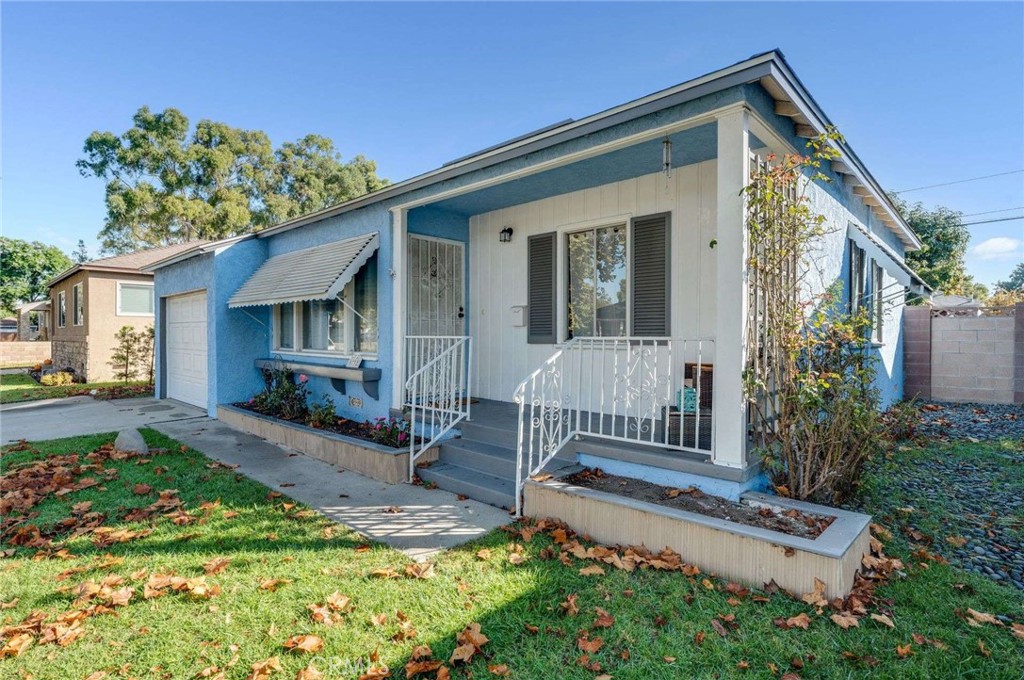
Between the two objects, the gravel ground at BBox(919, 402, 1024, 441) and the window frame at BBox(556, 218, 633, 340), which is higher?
the window frame at BBox(556, 218, 633, 340)

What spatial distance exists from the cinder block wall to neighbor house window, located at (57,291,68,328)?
29.4 m

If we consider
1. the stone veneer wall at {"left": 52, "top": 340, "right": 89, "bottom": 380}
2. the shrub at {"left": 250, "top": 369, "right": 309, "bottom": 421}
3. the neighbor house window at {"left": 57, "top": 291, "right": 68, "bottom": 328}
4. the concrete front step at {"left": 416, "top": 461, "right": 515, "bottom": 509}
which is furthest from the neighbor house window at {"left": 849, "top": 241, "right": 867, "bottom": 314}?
the neighbor house window at {"left": 57, "top": 291, "right": 68, "bottom": 328}

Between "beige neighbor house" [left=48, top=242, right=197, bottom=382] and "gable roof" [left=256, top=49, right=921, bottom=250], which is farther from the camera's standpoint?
"beige neighbor house" [left=48, top=242, right=197, bottom=382]

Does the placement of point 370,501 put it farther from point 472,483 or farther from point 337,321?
point 337,321

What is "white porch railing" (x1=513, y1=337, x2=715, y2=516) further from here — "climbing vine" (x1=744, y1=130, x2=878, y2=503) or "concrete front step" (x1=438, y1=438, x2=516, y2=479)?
"climbing vine" (x1=744, y1=130, x2=878, y2=503)

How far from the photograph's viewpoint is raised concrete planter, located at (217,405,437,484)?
6.23 metres

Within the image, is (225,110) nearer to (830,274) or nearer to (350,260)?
(350,260)

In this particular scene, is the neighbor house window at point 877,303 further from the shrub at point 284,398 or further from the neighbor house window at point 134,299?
the neighbor house window at point 134,299

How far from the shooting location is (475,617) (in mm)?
3189

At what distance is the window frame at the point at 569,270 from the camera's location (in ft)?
22.3

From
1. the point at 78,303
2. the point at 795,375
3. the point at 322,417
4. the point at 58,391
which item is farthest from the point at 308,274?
the point at 78,303

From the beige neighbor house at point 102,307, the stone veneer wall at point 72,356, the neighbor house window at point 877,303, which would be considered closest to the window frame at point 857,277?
the neighbor house window at point 877,303

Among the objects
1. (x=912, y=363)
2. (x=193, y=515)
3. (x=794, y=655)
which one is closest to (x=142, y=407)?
(x=193, y=515)

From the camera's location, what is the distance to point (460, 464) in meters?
6.27
